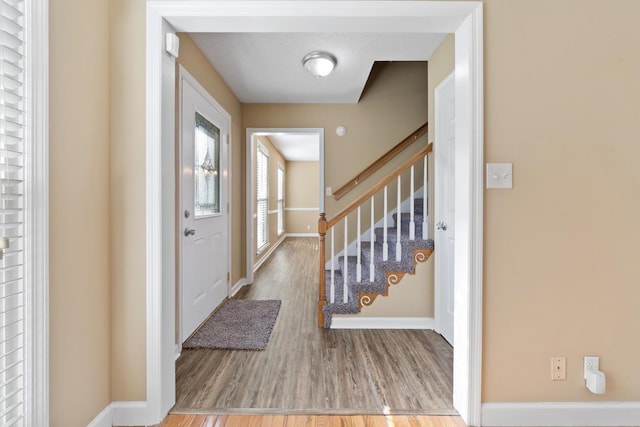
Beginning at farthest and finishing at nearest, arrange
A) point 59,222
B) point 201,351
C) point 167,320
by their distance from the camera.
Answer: point 201,351, point 167,320, point 59,222

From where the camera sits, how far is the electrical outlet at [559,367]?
157cm

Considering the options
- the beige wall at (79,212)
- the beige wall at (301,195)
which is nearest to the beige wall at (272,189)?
the beige wall at (301,195)

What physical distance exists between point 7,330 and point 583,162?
2433mm

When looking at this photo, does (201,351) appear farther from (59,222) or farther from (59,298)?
(59,222)

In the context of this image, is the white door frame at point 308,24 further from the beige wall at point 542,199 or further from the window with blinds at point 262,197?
the window with blinds at point 262,197

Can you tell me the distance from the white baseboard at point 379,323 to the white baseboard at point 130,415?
5.12 ft

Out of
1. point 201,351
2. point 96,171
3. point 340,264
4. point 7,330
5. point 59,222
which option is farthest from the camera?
point 340,264

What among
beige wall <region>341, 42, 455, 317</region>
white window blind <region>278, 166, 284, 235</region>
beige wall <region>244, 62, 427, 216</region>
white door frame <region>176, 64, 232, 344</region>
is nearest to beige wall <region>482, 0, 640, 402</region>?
beige wall <region>341, 42, 455, 317</region>

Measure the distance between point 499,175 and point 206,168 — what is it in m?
2.44

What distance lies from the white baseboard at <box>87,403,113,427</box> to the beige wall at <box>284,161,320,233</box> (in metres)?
8.29

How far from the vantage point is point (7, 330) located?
107 centimetres

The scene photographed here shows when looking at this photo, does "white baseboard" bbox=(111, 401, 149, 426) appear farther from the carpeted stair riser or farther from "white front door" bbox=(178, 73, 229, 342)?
the carpeted stair riser

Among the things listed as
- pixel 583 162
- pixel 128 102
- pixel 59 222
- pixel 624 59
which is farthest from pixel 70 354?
pixel 624 59

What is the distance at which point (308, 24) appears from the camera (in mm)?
1608
